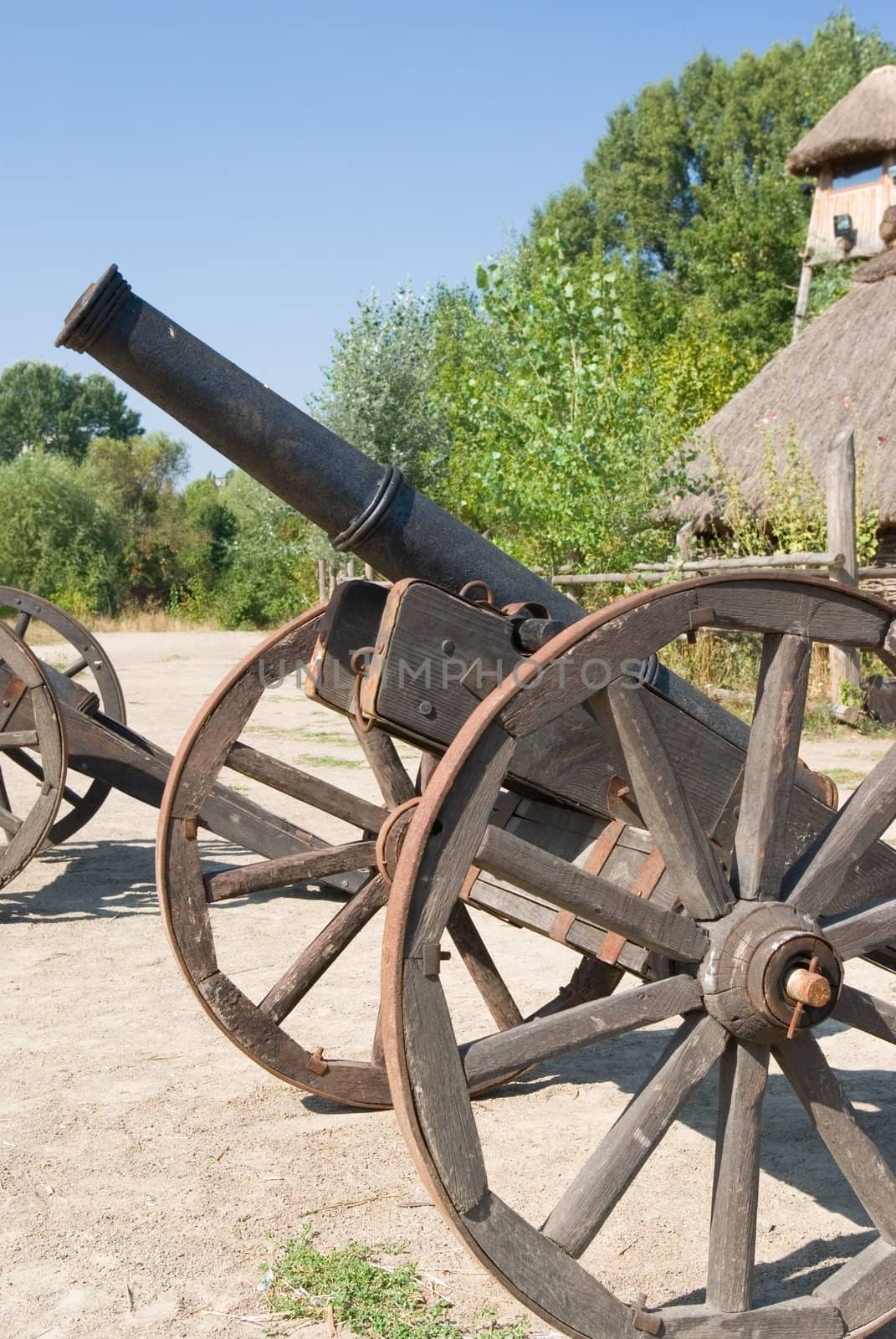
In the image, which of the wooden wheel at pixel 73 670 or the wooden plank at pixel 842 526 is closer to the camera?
the wooden wheel at pixel 73 670

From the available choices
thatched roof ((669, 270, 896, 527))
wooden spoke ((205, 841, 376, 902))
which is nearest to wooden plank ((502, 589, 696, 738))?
wooden spoke ((205, 841, 376, 902))

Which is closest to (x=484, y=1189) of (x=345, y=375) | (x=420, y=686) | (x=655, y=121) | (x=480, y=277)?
(x=420, y=686)

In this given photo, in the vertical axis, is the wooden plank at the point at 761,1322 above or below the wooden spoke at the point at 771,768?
below

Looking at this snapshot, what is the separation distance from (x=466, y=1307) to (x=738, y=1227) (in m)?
0.68

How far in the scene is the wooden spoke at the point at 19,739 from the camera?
17.7 ft

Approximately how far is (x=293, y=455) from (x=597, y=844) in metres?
1.16

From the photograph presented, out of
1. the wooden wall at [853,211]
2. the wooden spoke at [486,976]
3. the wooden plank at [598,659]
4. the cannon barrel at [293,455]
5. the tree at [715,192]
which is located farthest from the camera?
the tree at [715,192]

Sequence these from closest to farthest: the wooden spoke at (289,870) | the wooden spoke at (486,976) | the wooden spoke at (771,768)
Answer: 1. the wooden spoke at (771,768)
2. the wooden spoke at (289,870)
3. the wooden spoke at (486,976)

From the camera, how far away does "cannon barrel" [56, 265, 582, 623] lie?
9.89ft

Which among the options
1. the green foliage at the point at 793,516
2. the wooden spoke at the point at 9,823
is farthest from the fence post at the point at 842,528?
the wooden spoke at the point at 9,823

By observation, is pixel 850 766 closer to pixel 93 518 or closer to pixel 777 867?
pixel 777 867

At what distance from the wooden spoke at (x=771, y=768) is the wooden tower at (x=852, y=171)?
2356cm

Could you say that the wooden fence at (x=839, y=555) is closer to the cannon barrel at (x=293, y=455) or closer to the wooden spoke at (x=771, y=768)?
the cannon barrel at (x=293, y=455)

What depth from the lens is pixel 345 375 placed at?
25.0 meters
